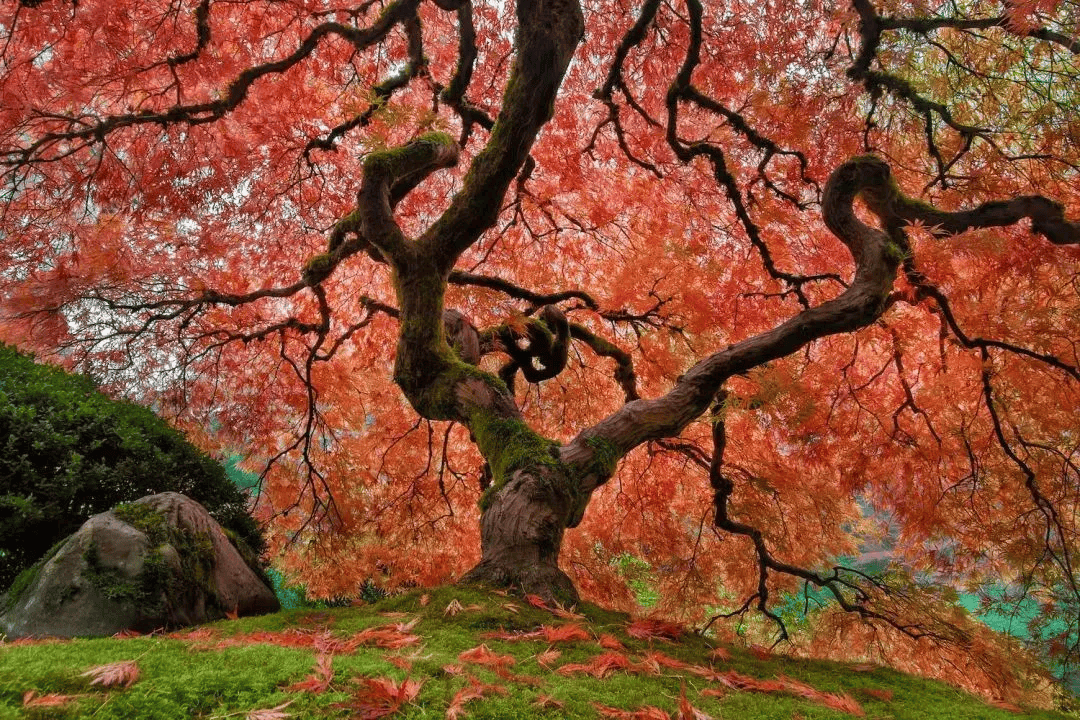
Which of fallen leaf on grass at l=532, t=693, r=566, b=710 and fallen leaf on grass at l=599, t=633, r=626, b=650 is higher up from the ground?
fallen leaf on grass at l=599, t=633, r=626, b=650


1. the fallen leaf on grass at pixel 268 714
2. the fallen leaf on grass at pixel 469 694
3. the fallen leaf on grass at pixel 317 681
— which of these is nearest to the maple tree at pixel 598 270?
the fallen leaf on grass at pixel 469 694

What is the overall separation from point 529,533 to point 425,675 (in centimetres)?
144

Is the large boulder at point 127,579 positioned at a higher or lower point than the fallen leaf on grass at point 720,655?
lower

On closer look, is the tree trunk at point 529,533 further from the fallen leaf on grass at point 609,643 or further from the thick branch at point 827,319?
the fallen leaf on grass at point 609,643

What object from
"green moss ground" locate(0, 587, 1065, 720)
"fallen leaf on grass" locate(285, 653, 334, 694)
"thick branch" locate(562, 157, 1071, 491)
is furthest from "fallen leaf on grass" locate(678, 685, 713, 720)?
"thick branch" locate(562, 157, 1071, 491)

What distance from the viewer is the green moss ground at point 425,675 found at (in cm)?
112

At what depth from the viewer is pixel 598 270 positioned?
21.0 feet

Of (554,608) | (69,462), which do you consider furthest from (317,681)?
(69,462)

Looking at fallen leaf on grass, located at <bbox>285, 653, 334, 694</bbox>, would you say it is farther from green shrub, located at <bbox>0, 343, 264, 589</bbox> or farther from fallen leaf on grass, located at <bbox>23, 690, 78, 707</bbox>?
green shrub, located at <bbox>0, 343, 264, 589</bbox>

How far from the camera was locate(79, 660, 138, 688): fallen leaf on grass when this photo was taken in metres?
1.14

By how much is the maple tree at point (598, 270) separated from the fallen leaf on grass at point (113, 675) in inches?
61.5

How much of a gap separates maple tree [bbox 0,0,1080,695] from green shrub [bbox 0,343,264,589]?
43.0 inches

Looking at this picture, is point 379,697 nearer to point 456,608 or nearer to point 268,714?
point 268,714

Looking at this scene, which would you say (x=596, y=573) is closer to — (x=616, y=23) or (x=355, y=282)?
(x=355, y=282)
